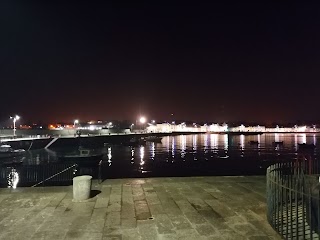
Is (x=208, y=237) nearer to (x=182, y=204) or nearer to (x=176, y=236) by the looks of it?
(x=176, y=236)

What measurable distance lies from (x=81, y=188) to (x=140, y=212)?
3.26 metres

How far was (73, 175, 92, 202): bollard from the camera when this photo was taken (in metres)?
13.1

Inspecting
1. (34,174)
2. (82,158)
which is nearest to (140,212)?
(34,174)

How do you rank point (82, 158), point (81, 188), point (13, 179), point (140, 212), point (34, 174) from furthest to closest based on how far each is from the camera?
1. point (82, 158)
2. point (34, 174)
3. point (13, 179)
4. point (81, 188)
5. point (140, 212)

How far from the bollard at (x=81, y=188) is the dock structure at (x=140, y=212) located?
12.2 inches

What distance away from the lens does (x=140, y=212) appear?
11336mm

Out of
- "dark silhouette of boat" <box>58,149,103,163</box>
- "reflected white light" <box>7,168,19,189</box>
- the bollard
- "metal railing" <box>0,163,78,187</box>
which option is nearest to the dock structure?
the bollard

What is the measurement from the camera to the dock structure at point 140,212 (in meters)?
9.12

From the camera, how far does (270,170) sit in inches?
419

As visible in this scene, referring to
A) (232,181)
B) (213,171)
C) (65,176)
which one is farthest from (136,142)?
(232,181)

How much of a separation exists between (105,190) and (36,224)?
545 cm

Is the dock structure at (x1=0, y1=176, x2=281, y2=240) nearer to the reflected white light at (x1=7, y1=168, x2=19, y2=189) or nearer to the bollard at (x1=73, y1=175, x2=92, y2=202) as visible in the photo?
the bollard at (x1=73, y1=175, x2=92, y2=202)

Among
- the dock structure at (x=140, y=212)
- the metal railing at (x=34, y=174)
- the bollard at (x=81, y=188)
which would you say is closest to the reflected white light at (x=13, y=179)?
the metal railing at (x=34, y=174)

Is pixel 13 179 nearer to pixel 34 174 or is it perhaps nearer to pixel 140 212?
pixel 34 174
